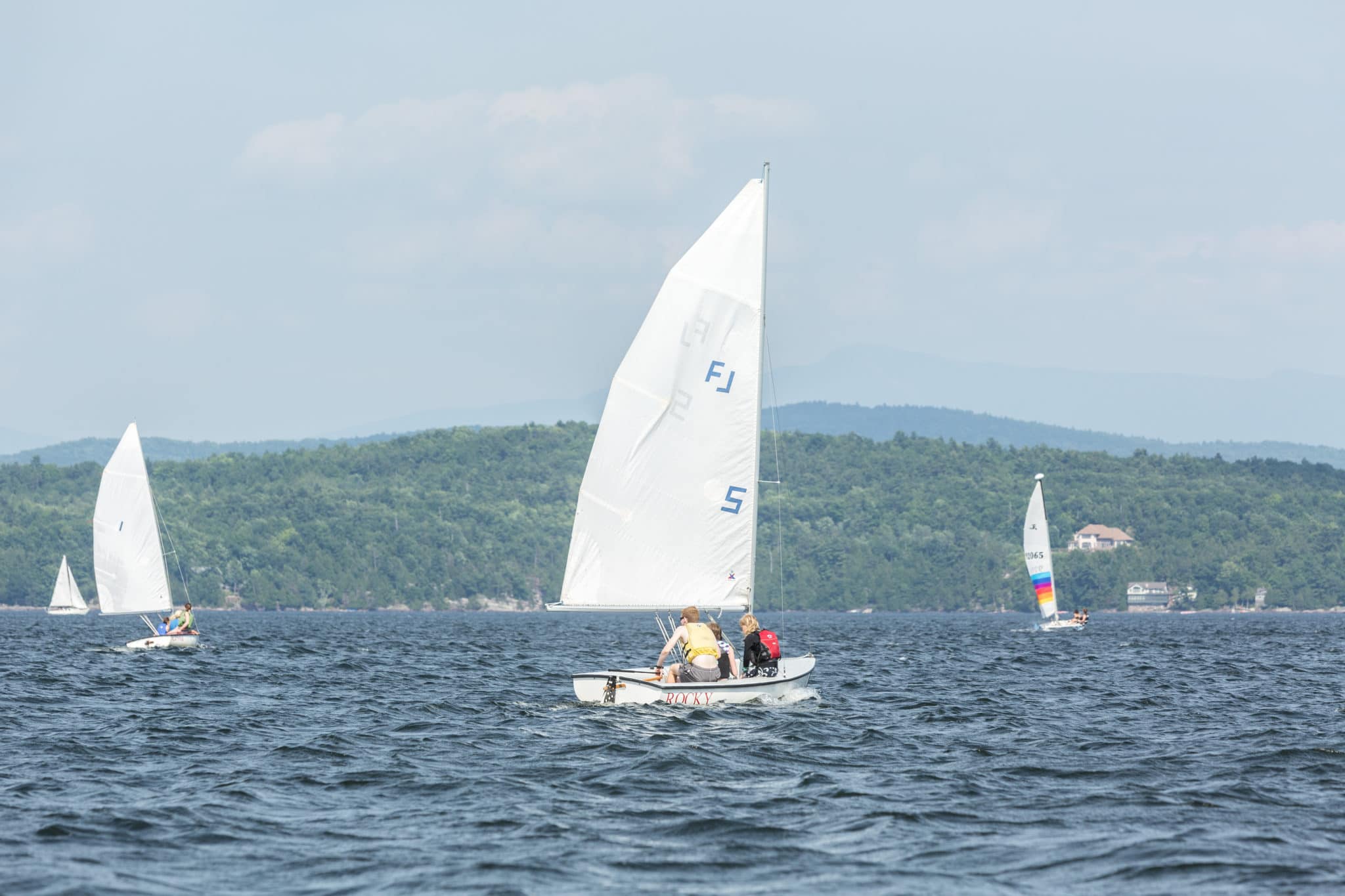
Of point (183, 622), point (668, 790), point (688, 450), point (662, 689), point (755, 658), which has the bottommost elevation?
point (668, 790)

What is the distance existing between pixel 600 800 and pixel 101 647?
46.6 m

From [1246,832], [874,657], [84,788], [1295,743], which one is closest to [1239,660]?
[874,657]

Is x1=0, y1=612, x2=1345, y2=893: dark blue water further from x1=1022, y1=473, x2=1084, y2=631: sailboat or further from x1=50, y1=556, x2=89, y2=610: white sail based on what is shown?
x1=50, y1=556, x2=89, y2=610: white sail

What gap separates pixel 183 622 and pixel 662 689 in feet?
115

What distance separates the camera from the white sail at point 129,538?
199ft

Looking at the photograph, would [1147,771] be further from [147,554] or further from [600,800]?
[147,554]

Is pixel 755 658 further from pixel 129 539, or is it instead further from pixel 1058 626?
pixel 1058 626

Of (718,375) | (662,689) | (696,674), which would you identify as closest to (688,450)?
(718,375)

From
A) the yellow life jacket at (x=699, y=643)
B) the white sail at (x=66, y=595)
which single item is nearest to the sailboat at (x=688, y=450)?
the yellow life jacket at (x=699, y=643)

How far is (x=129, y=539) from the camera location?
61188 millimetres

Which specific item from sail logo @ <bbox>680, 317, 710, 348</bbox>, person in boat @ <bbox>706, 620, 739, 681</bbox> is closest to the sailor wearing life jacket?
person in boat @ <bbox>706, 620, 739, 681</bbox>

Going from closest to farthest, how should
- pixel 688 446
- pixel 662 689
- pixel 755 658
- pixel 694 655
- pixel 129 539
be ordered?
1. pixel 662 689
2. pixel 694 655
3. pixel 755 658
4. pixel 688 446
5. pixel 129 539

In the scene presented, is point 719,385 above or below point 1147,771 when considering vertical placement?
above

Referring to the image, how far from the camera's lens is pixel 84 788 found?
21.0 meters
